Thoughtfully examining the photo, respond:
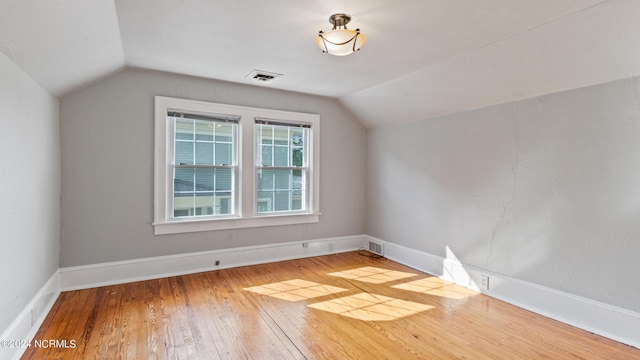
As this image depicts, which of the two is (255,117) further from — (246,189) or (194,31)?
(194,31)

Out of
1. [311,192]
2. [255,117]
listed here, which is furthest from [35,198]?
[311,192]

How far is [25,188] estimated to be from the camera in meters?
2.35

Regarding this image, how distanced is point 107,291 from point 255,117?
2.61 metres

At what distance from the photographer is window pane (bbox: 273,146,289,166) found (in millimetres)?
4523

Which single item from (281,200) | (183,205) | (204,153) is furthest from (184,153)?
(281,200)

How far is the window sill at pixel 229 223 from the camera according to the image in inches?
147

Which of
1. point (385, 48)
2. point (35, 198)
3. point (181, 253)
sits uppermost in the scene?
point (385, 48)

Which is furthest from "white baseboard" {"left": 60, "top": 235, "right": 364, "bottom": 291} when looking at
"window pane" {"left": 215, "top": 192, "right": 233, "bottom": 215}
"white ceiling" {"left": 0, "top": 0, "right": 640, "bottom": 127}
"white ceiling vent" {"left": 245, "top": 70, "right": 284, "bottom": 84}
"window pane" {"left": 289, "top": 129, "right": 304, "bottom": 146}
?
"white ceiling vent" {"left": 245, "top": 70, "right": 284, "bottom": 84}

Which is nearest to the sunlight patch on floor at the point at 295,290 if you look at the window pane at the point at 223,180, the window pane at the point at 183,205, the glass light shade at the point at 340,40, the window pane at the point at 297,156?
the window pane at the point at 183,205

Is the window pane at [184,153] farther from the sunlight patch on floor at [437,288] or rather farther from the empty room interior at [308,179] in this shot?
the sunlight patch on floor at [437,288]

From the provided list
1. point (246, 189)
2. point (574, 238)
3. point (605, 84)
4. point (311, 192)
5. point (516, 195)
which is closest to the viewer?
point (605, 84)

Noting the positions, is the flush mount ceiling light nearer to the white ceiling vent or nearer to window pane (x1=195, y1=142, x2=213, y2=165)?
the white ceiling vent

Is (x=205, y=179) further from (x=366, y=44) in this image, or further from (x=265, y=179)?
(x=366, y=44)

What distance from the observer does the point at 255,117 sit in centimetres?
424
